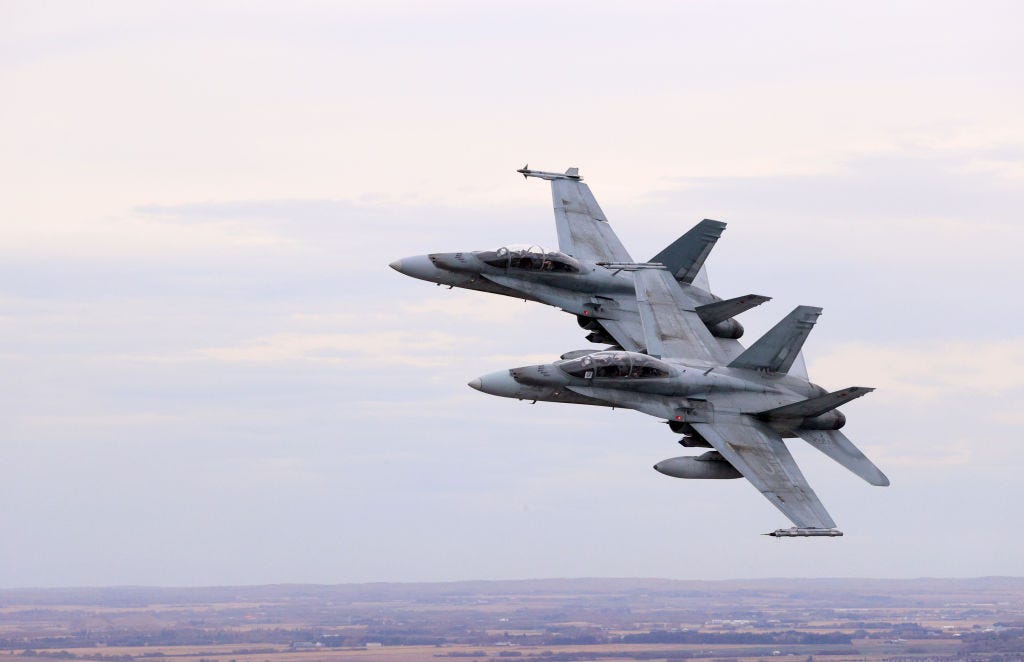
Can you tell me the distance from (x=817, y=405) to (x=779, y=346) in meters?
2.60

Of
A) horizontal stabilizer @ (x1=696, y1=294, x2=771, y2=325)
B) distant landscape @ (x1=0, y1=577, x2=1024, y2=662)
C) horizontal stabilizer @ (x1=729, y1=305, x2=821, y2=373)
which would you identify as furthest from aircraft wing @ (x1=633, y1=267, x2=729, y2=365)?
distant landscape @ (x1=0, y1=577, x2=1024, y2=662)

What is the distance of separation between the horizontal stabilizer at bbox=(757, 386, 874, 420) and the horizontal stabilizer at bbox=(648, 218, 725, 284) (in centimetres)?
1006

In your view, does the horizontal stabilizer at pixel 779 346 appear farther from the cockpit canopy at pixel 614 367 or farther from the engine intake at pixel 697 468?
the engine intake at pixel 697 468

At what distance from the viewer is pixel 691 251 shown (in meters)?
63.6

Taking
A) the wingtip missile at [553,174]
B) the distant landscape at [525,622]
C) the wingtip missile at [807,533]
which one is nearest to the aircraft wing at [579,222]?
the wingtip missile at [553,174]

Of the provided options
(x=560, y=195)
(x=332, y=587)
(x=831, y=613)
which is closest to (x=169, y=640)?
(x=332, y=587)

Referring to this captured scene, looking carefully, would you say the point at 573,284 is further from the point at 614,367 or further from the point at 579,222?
the point at 614,367

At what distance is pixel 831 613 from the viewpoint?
14625cm

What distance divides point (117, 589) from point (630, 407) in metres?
132

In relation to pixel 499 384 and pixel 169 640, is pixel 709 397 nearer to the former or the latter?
pixel 499 384

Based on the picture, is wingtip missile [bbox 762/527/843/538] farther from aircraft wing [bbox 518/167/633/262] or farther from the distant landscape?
the distant landscape

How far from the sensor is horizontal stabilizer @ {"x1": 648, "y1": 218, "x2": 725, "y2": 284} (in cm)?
6331

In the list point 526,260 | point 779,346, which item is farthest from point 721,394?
point 526,260

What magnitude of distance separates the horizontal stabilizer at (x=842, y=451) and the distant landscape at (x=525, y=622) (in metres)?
66.1
